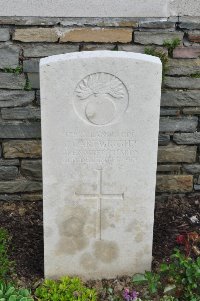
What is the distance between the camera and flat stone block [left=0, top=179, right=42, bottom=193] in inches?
161

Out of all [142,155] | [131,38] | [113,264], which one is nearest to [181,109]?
[131,38]

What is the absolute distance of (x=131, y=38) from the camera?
3.67m

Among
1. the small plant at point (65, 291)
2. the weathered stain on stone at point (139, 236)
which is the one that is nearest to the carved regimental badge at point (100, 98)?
the weathered stain on stone at point (139, 236)

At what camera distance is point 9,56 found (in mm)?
3670

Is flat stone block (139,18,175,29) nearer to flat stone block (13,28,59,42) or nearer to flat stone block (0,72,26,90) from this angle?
flat stone block (13,28,59,42)

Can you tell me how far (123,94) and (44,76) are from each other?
42 cm

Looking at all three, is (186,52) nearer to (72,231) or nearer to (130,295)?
(72,231)

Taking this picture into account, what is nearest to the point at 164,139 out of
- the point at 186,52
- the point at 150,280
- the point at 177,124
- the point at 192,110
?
the point at 177,124

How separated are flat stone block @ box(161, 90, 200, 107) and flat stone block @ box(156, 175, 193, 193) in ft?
1.90

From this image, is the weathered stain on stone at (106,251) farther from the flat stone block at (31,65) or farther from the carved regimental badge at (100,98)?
the flat stone block at (31,65)

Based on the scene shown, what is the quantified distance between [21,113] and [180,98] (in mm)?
1134

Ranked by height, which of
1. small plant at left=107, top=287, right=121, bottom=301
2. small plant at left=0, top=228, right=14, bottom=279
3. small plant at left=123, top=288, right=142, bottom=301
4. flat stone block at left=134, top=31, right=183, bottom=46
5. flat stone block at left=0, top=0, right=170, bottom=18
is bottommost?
small plant at left=107, top=287, right=121, bottom=301

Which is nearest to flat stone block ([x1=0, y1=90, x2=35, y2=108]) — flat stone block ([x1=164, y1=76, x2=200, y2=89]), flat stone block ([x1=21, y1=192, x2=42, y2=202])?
flat stone block ([x1=21, y1=192, x2=42, y2=202])

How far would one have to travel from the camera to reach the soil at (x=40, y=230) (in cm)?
337
